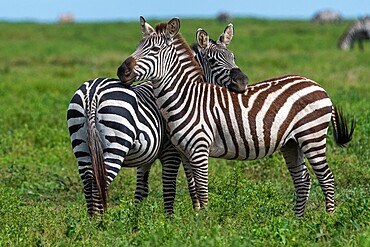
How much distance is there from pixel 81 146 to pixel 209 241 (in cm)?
258

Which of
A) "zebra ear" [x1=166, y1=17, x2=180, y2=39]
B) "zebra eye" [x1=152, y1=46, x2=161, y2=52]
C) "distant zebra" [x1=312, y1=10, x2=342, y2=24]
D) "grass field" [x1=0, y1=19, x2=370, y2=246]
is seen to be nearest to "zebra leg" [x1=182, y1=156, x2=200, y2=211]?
"grass field" [x1=0, y1=19, x2=370, y2=246]

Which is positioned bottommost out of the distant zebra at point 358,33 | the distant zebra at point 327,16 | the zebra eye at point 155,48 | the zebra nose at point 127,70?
the distant zebra at point 327,16

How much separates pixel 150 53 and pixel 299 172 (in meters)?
2.32

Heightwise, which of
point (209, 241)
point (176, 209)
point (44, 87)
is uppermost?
point (209, 241)

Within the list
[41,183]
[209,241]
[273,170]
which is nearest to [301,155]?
[273,170]

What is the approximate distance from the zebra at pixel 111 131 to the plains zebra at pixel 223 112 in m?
0.17

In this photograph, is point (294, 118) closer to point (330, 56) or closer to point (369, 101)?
point (369, 101)

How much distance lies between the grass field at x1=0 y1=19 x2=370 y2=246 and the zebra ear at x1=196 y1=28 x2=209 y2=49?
1.58 metres

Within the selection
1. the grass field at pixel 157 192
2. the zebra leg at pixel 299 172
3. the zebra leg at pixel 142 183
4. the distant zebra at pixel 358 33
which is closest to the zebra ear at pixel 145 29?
the zebra leg at pixel 142 183

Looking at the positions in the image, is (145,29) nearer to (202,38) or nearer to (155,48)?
(155,48)

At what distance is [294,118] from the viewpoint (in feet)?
27.5

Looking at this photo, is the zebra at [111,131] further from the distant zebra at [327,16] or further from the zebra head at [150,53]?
the distant zebra at [327,16]

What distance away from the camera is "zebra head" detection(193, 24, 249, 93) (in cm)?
870

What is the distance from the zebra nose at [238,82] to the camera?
8.40m
